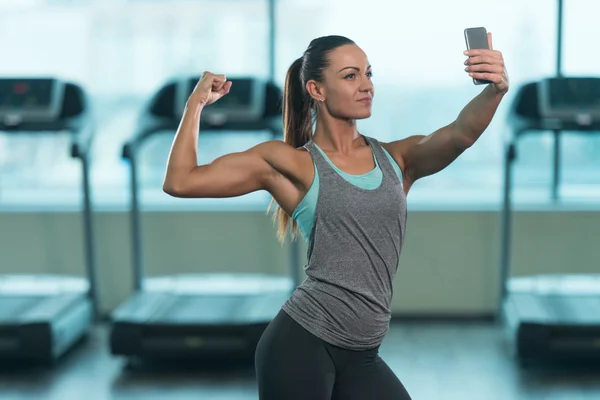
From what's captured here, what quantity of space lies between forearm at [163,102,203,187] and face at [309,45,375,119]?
1.19ft

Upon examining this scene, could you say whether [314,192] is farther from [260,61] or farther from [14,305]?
[260,61]

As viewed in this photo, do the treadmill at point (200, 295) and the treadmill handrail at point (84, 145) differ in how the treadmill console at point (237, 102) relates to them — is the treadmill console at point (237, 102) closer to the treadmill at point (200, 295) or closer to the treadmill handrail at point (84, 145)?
the treadmill at point (200, 295)

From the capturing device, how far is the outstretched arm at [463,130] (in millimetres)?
1954

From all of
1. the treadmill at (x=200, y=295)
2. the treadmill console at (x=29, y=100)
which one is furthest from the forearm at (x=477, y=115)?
the treadmill console at (x=29, y=100)

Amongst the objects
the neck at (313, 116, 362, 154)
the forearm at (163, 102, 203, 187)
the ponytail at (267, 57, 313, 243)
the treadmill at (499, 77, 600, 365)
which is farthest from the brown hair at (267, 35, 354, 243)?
the treadmill at (499, 77, 600, 365)

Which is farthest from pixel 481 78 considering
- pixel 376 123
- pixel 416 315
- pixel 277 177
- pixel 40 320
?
pixel 376 123

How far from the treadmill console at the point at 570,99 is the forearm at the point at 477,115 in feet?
8.95

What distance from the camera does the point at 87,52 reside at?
5973mm

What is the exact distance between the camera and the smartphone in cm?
197

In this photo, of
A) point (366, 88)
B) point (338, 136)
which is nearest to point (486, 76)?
point (366, 88)

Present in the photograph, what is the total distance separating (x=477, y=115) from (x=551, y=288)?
122 inches

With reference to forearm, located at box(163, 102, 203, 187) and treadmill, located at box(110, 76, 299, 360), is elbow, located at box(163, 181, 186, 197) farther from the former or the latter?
treadmill, located at box(110, 76, 299, 360)

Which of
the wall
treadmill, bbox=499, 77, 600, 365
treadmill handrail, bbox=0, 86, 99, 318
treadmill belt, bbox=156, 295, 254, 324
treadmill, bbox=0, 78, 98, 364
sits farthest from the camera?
the wall

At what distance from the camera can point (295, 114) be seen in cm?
241
